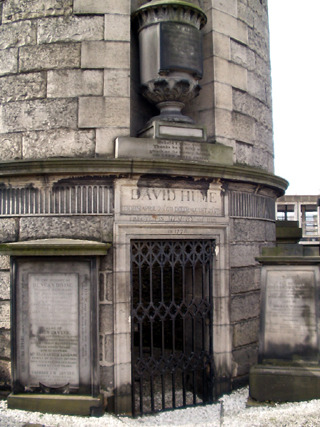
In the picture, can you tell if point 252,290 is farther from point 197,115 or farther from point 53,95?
point 53,95

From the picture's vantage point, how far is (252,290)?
6.78 metres

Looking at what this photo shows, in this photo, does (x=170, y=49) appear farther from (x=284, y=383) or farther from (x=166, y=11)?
(x=284, y=383)

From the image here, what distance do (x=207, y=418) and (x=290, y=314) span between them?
1.68 metres

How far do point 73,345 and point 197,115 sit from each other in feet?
12.5

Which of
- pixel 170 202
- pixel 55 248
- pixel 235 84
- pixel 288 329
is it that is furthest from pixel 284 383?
pixel 235 84

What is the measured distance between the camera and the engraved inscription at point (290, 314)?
5625 mm

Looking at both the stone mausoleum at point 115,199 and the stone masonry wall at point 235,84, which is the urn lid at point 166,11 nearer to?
the stone mausoleum at point 115,199

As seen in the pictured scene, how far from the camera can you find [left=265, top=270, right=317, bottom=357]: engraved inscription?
18.5ft

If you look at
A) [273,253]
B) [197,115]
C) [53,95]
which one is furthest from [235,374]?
[53,95]

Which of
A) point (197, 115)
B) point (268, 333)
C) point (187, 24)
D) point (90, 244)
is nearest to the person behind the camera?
point (90, 244)

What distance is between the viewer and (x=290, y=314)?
18.6 feet

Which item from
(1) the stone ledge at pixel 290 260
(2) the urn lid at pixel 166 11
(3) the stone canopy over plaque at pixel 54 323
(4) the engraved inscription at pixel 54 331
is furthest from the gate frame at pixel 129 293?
(2) the urn lid at pixel 166 11

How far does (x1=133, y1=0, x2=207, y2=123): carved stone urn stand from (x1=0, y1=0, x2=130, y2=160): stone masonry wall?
1.05 feet

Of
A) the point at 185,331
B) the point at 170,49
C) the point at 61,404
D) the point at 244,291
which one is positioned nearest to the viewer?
the point at 61,404
